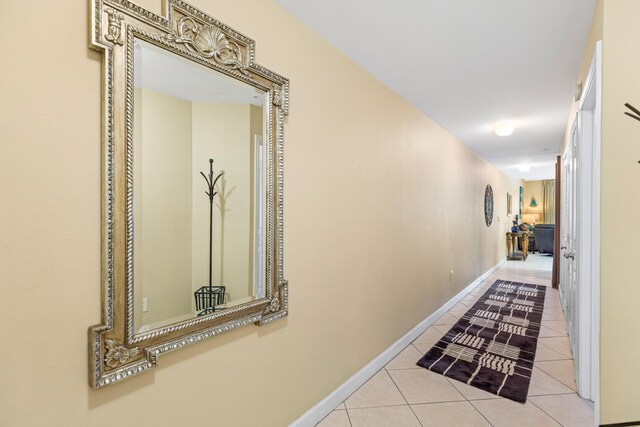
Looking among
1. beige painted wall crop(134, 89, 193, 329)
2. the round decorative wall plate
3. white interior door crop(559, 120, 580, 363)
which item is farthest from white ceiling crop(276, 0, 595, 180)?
the round decorative wall plate

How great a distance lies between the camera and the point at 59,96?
0.97 metres

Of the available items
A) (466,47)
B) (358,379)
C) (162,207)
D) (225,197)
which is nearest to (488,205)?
(466,47)

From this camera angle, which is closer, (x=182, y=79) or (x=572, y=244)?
(x=182, y=79)

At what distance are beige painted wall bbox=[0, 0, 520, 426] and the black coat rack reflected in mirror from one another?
0.15 m

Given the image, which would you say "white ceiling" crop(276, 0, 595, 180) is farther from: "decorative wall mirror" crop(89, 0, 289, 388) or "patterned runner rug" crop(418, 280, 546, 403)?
"patterned runner rug" crop(418, 280, 546, 403)

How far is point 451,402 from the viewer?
7.39ft

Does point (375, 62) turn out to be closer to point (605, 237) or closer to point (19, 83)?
point (605, 237)

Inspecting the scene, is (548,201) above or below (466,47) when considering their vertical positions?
below

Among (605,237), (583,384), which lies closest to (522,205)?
(583,384)

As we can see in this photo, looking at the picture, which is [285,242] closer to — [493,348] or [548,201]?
[493,348]

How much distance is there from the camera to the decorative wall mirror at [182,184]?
1.08 metres

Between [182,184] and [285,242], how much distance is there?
647 mm

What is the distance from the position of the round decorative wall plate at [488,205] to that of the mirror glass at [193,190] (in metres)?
5.75

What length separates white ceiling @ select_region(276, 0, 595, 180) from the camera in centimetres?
173
